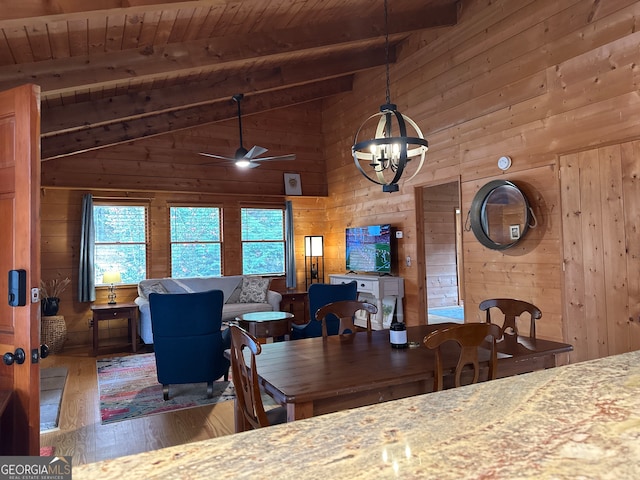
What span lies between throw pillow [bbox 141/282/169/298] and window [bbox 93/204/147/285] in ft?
1.82

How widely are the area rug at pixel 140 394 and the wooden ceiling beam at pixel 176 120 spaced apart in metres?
3.02

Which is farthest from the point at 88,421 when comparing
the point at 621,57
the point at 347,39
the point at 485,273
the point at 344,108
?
the point at 344,108

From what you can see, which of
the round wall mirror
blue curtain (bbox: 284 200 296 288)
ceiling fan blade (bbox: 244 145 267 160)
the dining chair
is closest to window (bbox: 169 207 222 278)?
blue curtain (bbox: 284 200 296 288)

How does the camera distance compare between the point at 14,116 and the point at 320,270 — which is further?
the point at 320,270

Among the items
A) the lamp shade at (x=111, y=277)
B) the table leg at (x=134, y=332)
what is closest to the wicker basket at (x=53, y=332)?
the lamp shade at (x=111, y=277)

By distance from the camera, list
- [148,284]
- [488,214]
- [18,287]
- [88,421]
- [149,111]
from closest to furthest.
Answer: [18,287] < [88,421] < [488,214] < [149,111] < [148,284]

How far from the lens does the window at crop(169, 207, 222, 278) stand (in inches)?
292

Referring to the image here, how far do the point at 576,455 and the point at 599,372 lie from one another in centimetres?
61

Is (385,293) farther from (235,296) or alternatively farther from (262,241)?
(262,241)

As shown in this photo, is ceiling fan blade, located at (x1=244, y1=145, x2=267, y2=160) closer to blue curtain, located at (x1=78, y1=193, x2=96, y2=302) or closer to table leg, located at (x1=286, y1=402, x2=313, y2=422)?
blue curtain, located at (x1=78, y1=193, x2=96, y2=302)

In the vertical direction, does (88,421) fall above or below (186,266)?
below

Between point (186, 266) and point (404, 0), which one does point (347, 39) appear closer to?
point (404, 0)

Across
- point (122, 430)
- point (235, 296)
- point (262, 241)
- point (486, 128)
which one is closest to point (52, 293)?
point (235, 296)

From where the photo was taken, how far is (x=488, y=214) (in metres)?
4.84
